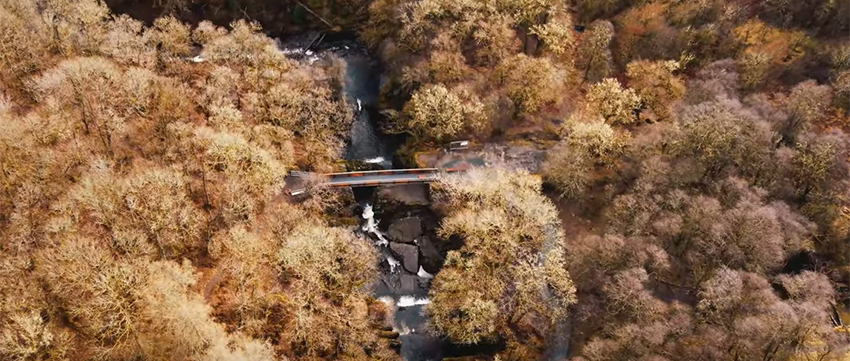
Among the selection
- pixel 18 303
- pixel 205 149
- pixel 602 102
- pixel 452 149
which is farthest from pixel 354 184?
pixel 18 303

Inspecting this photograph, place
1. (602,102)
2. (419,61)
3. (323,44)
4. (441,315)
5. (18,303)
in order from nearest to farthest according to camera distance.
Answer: (18,303), (441,315), (602,102), (419,61), (323,44)

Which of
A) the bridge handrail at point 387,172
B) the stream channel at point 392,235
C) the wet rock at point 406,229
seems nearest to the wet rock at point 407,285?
the stream channel at point 392,235

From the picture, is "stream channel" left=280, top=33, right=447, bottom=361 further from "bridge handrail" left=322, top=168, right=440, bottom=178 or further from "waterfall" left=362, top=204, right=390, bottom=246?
"bridge handrail" left=322, top=168, right=440, bottom=178

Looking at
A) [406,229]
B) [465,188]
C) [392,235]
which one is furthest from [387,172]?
[465,188]

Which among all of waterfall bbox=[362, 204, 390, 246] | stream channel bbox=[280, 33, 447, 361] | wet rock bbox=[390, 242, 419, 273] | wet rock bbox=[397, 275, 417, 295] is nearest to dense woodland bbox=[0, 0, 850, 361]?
stream channel bbox=[280, 33, 447, 361]

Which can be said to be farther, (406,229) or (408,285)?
(406,229)

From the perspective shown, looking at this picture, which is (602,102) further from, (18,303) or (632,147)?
(18,303)

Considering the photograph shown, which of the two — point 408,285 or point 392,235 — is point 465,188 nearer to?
point 392,235
